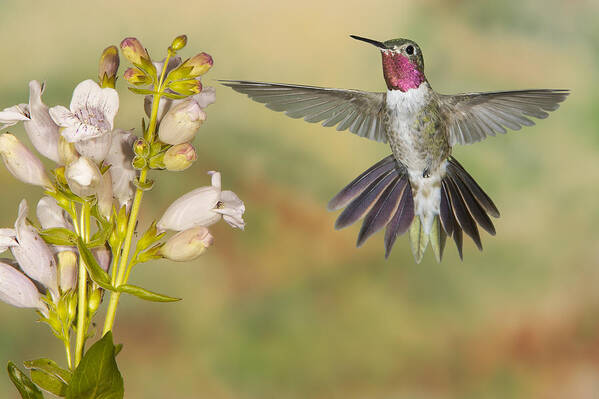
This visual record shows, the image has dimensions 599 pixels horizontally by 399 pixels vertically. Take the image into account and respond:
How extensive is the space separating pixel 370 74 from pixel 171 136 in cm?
100

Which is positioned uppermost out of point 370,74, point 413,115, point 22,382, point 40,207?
point 370,74

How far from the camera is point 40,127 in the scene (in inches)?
24.6

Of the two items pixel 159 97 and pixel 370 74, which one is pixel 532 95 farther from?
pixel 370 74

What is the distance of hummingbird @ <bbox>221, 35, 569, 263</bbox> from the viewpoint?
896mm

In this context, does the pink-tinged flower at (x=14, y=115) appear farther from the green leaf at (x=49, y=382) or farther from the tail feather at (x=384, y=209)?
the tail feather at (x=384, y=209)

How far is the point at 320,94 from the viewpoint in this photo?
3.06ft

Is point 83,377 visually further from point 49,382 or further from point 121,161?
point 121,161

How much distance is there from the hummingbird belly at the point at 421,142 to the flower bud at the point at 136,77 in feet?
1.24

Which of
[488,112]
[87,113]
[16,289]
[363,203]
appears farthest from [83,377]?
[488,112]

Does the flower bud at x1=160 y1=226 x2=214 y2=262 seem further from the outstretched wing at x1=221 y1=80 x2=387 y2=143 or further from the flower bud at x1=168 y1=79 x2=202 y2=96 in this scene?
the outstretched wing at x1=221 y1=80 x2=387 y2=143

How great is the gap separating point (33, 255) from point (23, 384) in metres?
0.11

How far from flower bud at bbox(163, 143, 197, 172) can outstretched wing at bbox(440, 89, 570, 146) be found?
16.7 inches

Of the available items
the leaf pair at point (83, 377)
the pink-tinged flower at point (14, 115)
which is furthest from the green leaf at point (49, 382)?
the pink-tinged flower at point (14, 115)

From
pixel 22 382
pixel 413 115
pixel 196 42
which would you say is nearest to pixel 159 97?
pixel 22 382
